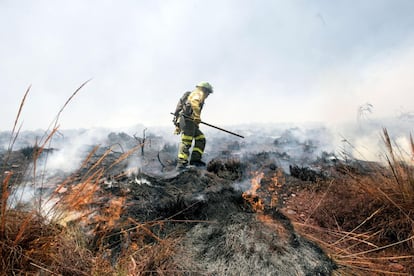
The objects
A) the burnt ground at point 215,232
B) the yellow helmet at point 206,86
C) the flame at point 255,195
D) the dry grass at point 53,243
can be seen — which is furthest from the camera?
the yellow helmet at point 206,86

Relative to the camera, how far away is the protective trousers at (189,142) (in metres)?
6.76

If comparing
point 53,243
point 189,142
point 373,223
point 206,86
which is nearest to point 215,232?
point 53,243

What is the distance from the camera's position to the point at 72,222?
5.71 feet

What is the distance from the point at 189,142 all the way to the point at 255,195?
359 centimetres

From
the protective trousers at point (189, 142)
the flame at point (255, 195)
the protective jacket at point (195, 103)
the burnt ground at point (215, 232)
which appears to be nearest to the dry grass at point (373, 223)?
the burnt ground at point (215, 232)

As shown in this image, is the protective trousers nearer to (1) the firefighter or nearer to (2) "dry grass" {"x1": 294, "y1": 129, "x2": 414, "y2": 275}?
(1) the firefighter

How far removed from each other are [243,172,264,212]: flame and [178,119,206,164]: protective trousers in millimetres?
1974

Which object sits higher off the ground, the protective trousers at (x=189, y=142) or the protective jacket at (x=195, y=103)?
the protective jacket at (x=195, y=103)

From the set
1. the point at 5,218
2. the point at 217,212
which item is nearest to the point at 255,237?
the point at 217,212

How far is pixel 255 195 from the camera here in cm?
354

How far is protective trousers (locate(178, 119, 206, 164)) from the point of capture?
266 inches

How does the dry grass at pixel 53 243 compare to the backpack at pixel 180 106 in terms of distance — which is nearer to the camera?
the dry grass at pixel 53 243

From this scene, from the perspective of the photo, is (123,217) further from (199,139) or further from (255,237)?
(199,139)

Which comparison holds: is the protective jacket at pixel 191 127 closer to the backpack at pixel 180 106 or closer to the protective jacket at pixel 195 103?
the protective jacket at pixel 195 103
